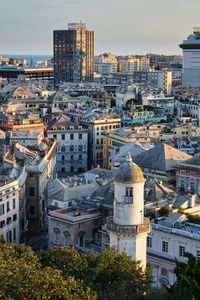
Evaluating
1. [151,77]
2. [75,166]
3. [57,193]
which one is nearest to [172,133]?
[75,166]

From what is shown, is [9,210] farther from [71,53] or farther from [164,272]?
[71,53]

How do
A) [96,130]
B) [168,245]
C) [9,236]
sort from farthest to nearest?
1. [96,130]
2. [9,236]
3. [168,245]

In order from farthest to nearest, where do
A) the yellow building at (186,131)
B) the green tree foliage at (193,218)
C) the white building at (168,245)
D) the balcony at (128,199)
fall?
the yellow building at (186,131)
the green tree foliage at (193,218)
the white building at (168,245)
the balcony at (128,199)

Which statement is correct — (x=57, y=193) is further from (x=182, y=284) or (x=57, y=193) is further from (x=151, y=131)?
(x=151, y=131)

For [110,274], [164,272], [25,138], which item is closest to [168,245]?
[164,272]

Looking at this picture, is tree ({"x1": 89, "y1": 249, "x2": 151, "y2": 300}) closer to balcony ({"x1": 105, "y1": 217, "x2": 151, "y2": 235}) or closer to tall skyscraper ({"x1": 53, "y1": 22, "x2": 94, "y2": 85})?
balcony ({"x1": 105, "y1": 217, "x2": 151, "y2": 235})

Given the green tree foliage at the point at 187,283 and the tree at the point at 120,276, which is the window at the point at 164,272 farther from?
the green tree foliage at the point at 187,283

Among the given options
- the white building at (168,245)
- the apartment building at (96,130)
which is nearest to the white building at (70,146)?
the apartment building at (96,130)
